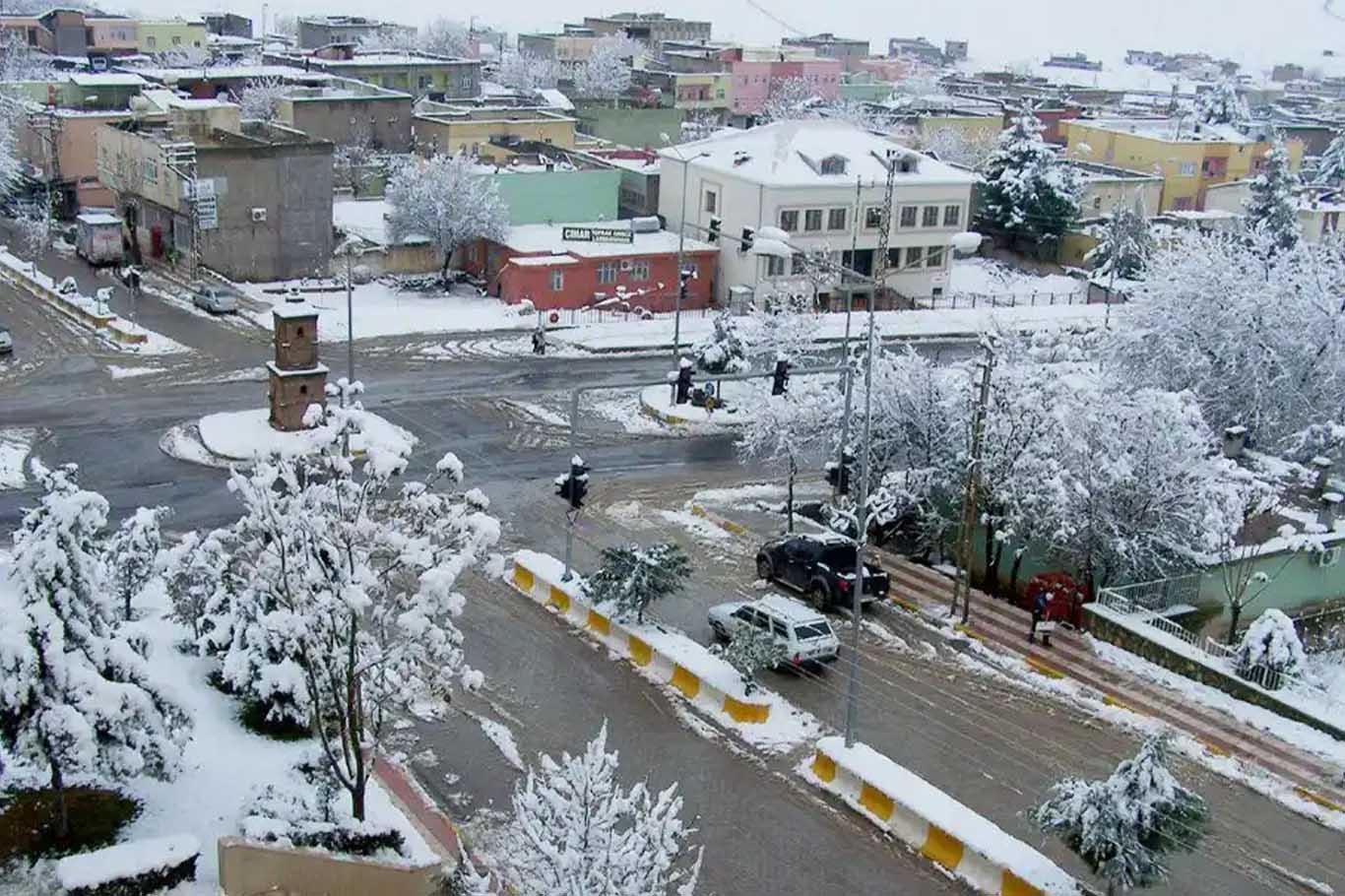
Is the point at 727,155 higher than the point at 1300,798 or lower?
higher

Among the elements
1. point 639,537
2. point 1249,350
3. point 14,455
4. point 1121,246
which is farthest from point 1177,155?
point 14,455

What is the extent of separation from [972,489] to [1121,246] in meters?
40.8

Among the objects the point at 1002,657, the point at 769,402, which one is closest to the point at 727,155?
the point at 769,402

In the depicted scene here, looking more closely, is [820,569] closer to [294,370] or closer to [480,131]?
[294,370]

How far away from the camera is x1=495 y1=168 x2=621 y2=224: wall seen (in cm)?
6309

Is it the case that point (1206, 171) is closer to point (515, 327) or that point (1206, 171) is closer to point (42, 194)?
point (515, 327)

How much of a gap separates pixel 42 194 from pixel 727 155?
31371 mm

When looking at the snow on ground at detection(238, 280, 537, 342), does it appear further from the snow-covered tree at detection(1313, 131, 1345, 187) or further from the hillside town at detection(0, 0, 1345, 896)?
the snow-covered tree at detection(1313, 131, 1345, 187)

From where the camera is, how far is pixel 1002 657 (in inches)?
1062

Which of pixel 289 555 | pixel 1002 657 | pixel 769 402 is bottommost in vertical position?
pixel 1002 657

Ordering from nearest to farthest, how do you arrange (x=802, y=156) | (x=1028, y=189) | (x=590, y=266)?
(x=590, y=266) → (x=802, y=156) → (x=1028, y=189)

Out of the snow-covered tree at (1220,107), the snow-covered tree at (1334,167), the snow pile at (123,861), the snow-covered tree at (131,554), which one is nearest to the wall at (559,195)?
the snow-covered tree at (131,554)

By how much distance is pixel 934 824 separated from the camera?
19984mm

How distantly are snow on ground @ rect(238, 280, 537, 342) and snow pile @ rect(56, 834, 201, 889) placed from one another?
34387mm
